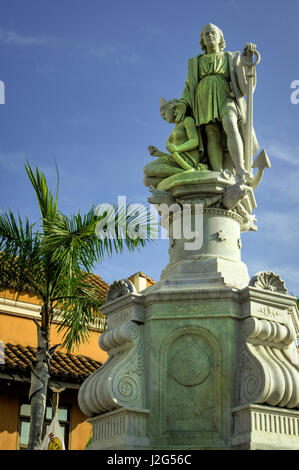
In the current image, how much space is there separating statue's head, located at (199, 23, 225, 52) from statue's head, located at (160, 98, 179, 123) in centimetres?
100

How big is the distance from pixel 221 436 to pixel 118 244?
5938 mm

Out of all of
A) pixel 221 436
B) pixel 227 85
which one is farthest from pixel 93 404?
pixel 227 85

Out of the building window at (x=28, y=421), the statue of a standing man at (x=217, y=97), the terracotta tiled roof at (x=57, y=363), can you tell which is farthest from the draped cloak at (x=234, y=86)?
the building window at (x=28, y=421)

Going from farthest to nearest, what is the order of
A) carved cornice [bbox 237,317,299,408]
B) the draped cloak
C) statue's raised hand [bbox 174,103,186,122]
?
statue's raised hand [bbox 174,103,186,122] → the draped cloak → carved cornice [bbox 237,317,299,408]

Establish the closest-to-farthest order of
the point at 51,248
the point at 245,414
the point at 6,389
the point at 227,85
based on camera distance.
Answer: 1. the point at 245,414
2. the point at 227,85
3. the point at 51,248
4. the point at 6,389

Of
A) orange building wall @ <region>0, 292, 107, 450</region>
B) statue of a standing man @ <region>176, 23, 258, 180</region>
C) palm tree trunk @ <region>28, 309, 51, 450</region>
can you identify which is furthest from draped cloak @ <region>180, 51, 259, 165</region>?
orange building wall @ <region>0, 292, 107, 450</region>

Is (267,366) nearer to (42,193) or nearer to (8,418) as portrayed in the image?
(42,193)

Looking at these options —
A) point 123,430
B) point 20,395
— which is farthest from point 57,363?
point 123,430

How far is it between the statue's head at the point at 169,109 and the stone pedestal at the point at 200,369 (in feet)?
9.38

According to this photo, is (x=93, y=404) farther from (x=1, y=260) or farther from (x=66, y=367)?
(x=66, y=367)

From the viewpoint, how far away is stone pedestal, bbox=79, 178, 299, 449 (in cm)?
872

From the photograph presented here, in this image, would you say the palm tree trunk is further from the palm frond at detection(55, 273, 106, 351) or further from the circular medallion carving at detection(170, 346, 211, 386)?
the circular medallion carving at detection(170, 346, 211, 386)

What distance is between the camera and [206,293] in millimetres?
9336

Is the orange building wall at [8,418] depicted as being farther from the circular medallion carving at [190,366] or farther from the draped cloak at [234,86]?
the circular medallion carving at [190,366]
